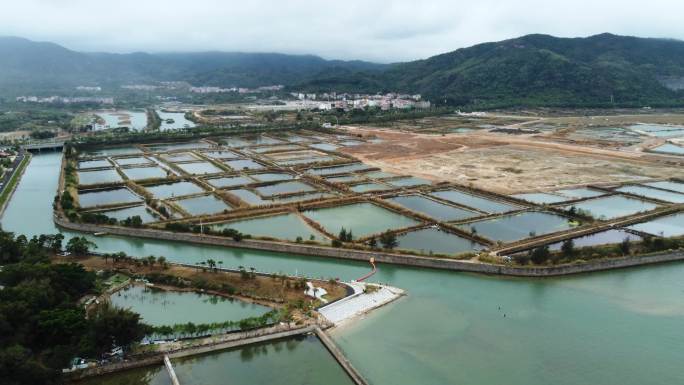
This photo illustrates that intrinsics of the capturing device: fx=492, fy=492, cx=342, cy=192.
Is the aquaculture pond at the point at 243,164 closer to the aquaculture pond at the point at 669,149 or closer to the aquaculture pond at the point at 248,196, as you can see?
the aquaculture pond at the point at 248,196

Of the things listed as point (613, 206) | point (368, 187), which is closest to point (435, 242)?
point (368, 187)

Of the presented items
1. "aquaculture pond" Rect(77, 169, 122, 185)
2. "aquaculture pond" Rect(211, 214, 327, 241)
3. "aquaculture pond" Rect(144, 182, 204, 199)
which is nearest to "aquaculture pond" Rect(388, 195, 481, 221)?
"aquaculture pond" Rect(211, 214, 327, 241)

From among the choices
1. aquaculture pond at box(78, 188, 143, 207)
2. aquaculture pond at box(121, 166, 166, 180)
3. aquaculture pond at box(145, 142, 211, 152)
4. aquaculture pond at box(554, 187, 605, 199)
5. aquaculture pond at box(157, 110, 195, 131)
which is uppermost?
aquaculture pond at box(157, 110, 195, 131)

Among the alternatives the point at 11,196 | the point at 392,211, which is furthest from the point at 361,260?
the point at 11,196

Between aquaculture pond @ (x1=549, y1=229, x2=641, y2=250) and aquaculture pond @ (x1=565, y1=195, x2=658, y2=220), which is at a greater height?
aquaculture pond @ (x1=565, y1=195, x2=658, y2=220)

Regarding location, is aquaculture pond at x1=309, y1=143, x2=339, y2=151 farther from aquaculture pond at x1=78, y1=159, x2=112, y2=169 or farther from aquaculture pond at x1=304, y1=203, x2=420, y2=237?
aquaculture pond at x1=304, y1=203, x2=420, y2=237

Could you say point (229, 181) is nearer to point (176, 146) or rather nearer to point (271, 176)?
point (271, 176)
